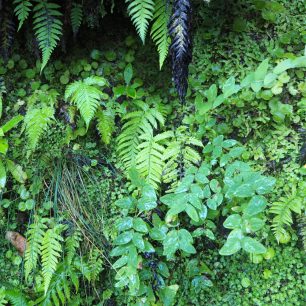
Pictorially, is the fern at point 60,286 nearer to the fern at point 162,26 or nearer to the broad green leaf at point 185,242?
the broad green leaf at point 185,242

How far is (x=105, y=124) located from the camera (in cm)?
286

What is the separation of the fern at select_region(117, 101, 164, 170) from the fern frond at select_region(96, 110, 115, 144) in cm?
9

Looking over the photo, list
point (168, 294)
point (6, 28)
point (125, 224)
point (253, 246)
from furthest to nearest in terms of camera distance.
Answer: point (6, 28) → point (168, 294) → point (125, 224) → point (253, 246)

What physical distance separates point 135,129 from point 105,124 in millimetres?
219

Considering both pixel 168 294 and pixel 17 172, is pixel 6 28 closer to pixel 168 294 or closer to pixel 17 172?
pixel 17 172

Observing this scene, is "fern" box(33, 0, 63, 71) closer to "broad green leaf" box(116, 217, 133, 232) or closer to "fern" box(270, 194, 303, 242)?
"broad green leaf" box(116, 217, 133, 232)

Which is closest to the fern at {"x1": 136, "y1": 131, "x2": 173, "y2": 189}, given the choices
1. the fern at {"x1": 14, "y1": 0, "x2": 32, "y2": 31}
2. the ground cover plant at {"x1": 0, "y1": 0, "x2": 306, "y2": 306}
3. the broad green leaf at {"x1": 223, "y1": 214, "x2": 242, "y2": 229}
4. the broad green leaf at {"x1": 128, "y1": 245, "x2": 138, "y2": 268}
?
the ground cover plant at {"x1": 0, "y1": 0, "x2": 306, "y2": 306}

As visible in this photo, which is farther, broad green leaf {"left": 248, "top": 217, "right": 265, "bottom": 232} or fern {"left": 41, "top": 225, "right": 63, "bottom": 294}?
fern {"left": 41, "top": 225, "right": 63, "bottom": 294}

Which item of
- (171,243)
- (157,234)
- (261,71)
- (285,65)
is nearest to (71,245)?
(157,234)

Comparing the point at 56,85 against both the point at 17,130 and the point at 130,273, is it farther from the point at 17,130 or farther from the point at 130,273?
the point at 130,273

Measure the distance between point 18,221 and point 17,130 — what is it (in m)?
0.71

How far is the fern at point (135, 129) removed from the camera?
111 inches

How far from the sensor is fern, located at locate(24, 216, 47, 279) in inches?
106

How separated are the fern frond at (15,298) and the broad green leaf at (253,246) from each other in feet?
4.93
